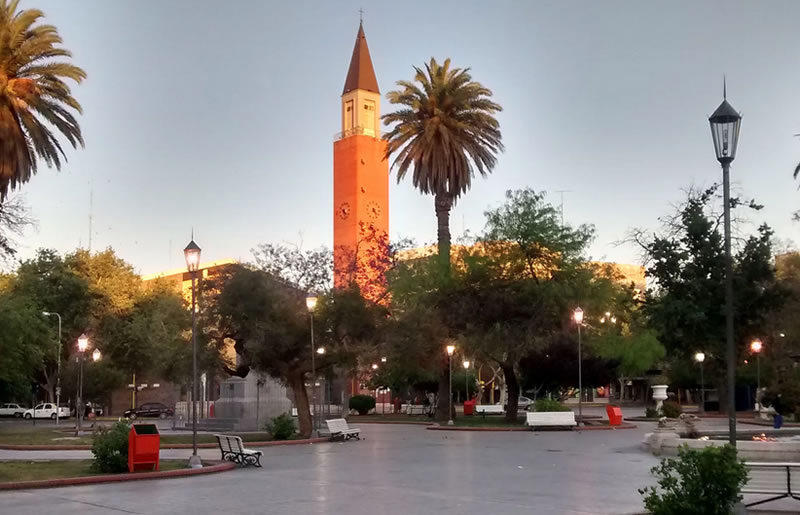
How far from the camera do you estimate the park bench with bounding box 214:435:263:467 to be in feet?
68.5

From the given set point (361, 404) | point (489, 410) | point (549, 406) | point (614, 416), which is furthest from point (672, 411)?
point (361, 404)

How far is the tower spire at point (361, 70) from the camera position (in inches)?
3543

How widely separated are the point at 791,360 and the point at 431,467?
A: 96.0 feet

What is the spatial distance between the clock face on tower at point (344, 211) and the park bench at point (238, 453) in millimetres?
66380

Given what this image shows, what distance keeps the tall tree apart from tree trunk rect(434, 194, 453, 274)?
14.8 meters

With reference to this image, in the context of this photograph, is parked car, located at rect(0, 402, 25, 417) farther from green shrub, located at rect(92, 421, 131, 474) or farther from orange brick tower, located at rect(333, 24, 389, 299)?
green shrub, located at rect(92, 421, 131, 474)

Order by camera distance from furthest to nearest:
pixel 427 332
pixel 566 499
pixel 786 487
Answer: pixel 427 332
pixel 566 499
pixel 786 487

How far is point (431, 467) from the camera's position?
2034cm

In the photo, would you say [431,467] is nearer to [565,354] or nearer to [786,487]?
[786,487]

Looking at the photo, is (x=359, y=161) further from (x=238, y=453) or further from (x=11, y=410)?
(x=238, y=453)

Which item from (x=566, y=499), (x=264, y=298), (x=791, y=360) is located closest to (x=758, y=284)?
(x=791, y=360)

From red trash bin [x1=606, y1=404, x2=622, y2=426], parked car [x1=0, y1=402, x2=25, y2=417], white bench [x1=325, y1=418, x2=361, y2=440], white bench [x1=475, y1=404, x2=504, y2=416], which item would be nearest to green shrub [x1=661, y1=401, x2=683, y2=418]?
red trash bin [x1=606, y1=404, x2=622, y2=426]

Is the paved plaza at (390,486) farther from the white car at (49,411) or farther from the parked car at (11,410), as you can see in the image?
the parked car at (11,410)

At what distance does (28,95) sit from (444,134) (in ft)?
73.8
